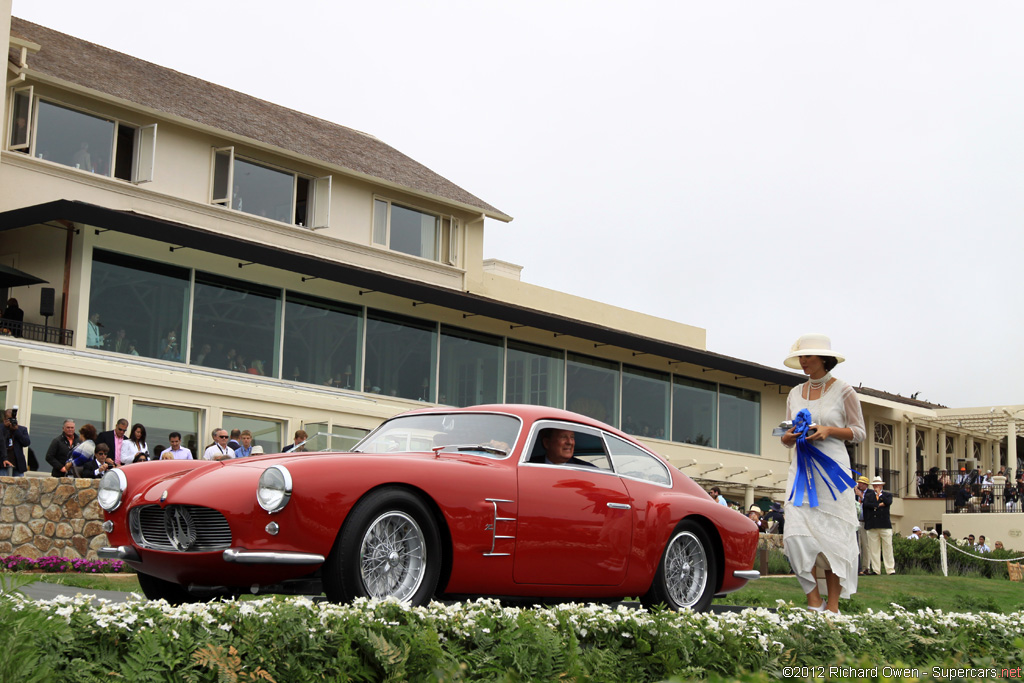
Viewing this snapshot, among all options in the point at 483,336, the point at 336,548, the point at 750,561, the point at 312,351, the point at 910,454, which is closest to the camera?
the point at 336,548

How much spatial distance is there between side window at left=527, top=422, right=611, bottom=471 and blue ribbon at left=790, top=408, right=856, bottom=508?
141 cm

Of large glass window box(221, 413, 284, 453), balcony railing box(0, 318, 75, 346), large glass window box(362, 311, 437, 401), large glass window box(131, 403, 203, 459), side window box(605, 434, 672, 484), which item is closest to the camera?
side window box(605, 434, 672, 484)

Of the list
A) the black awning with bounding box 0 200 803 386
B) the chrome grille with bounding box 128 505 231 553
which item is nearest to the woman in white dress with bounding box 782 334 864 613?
the chrome grille with bounding box 128 505 231 553

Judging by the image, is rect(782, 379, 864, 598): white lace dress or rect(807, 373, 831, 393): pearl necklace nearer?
rect(782, 379, 864, 598): white lace dress

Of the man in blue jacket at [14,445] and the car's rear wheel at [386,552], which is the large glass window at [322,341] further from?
the car's rear wheel at [386,552]

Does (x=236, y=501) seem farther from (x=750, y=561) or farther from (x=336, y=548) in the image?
(x=750, y=561)

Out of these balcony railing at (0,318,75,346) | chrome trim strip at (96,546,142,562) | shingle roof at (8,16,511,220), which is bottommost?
chrome trim strip at (96,546,142,562)

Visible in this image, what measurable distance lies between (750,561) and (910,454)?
3728 centimetres

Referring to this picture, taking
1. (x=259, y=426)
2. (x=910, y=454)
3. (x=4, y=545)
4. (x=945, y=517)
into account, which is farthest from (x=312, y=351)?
(x=910, y=454)

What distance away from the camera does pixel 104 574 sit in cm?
1252

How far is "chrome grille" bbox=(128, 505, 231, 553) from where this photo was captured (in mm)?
6480

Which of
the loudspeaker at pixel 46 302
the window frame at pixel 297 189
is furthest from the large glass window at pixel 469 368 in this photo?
the loudspeaker at pixel 46 302

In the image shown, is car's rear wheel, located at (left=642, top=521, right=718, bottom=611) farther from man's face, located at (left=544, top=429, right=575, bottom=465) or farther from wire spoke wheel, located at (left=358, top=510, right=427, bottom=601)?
wire spoke wheel, located at (left=358, top=510, right=427, bottom=601)

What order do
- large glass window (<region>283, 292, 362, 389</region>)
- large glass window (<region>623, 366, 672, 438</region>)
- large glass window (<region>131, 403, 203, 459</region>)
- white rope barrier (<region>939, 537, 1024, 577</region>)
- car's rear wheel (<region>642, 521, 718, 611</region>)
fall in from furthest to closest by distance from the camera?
large glass window (<region>623, 366, 672, 438</region>) < large glass window (<region>283, 292, 362, 389</region>) < white rope barrier (<region>939, 537, 1024, 577</region>) < large glass window (<region>131, 403, 203, 459</region>) < car's rear wheel (<region>642, 521, 718, 611</region>)
